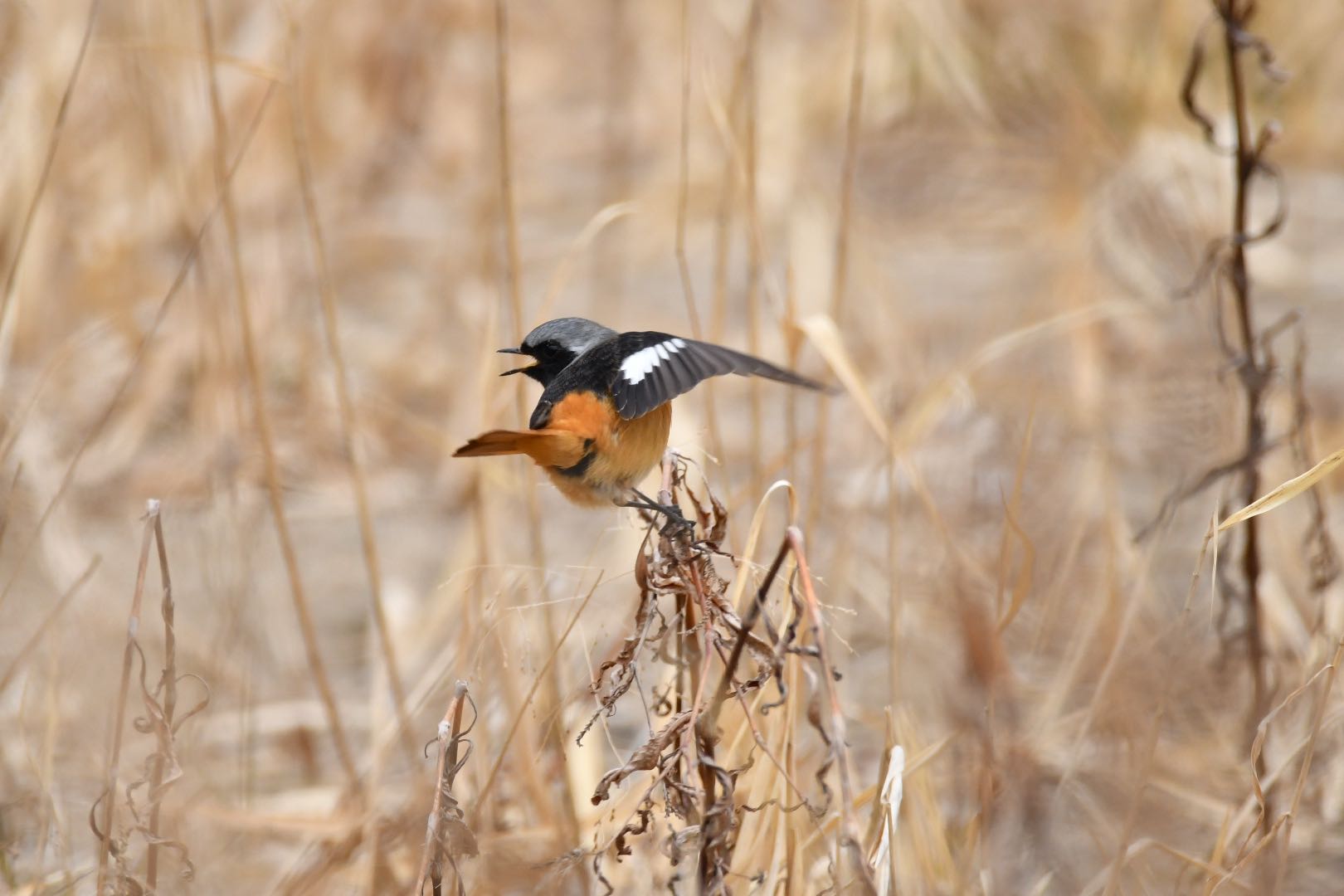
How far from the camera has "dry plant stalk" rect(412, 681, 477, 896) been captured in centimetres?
125

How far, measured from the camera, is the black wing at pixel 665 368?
1.35 metres

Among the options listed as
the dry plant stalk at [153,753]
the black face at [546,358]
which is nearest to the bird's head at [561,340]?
the black face at [546,358]

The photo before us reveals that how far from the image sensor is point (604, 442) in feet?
4.99

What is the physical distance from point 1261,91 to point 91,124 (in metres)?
4.27

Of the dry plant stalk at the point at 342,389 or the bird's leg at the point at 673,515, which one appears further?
the dry plant stalk at the point at 342,389

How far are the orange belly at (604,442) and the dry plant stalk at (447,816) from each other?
1.00ft

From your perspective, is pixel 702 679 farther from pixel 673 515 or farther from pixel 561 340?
pixel 561 340

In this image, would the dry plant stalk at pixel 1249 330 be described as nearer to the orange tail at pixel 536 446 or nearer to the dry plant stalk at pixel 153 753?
the orange tail at pixel 536 446

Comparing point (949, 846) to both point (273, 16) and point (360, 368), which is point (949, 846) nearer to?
point (360, 368)

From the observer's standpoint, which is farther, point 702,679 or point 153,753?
point 153,753

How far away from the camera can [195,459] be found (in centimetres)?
363

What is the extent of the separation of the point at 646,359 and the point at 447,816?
51 cm

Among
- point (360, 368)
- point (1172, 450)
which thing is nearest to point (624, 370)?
point (1172, 450)

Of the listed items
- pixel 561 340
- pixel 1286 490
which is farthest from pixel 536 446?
pixel 1286 490
